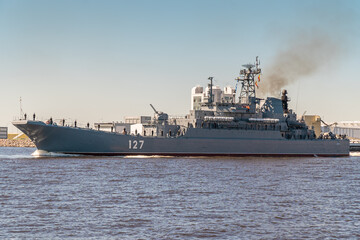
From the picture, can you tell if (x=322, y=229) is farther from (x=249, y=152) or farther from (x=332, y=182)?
(x=249, y=152)

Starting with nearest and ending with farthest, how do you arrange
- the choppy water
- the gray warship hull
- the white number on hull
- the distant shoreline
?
the choppy water, the gray warship hull, the white number on hull, the distant shoreline

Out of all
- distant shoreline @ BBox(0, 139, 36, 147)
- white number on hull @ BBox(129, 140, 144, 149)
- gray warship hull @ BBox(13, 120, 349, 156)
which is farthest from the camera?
distant shoreline @ BBox(0, 139, 36, 147)

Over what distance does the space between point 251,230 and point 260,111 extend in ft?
139

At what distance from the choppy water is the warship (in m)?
15.8

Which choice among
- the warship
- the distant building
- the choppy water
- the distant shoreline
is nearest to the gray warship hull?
the warship

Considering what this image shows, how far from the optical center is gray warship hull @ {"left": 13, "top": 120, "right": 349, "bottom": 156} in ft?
150

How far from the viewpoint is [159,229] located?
15.0 m

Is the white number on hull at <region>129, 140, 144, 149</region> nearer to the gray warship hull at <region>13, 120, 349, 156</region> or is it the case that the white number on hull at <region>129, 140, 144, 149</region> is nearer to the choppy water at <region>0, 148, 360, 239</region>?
the gray warship hull at <region>13, 120, 349, 156</region>

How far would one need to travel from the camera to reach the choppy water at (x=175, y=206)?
48.5 feet

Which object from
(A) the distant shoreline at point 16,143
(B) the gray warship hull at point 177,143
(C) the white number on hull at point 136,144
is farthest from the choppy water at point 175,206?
(A) the distant shoreline at point 16,143

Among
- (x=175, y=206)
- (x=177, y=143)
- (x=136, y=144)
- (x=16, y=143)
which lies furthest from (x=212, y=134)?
(x=16, y=143)

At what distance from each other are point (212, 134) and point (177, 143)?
167 inches

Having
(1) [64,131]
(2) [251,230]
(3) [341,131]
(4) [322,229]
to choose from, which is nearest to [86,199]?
(2) [251,230]

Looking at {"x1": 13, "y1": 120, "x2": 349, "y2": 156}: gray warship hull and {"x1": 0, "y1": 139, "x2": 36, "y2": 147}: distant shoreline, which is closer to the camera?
{"x1": 13, "y1": 120, "x2": 349, "y2": 156}: gray warship hull
